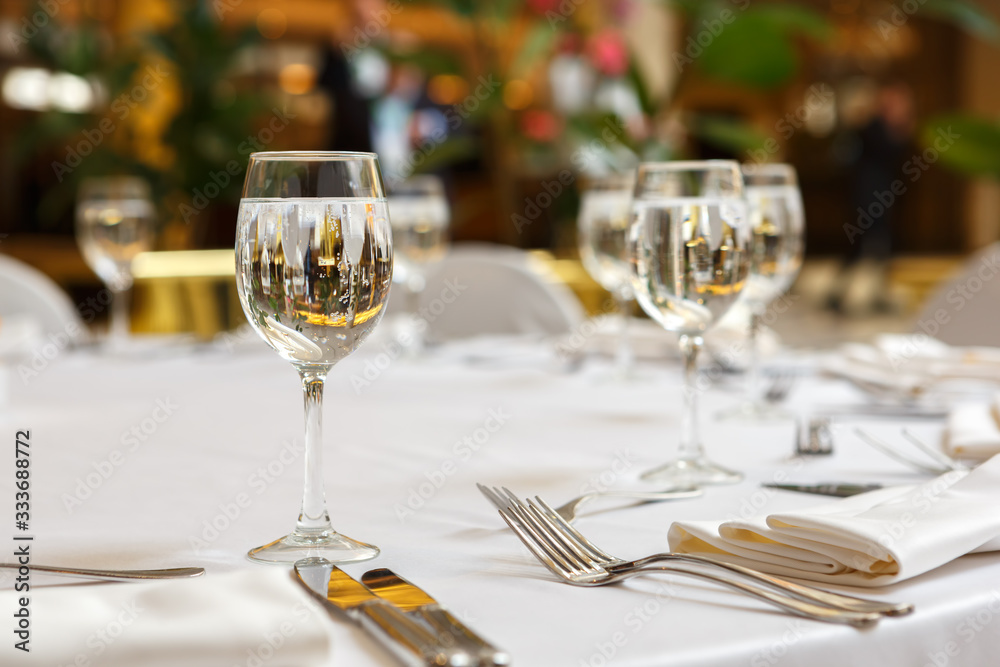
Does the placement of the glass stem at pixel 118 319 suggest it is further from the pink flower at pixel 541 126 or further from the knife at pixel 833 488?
the pink flower at pixel 541 126

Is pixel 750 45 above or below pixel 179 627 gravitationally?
above

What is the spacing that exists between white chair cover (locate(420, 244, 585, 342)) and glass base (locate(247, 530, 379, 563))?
1.56 m

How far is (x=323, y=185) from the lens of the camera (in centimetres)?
62

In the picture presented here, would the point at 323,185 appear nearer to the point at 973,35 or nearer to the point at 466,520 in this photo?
the point at 466,520

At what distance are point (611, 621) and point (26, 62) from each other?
8.55 metres

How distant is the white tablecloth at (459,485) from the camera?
50 cm

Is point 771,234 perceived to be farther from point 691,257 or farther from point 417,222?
point 417,222

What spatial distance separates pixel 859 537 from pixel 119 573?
0.38 metres

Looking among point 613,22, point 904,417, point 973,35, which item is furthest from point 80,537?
point 973,35

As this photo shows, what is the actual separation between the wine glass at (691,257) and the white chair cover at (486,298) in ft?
4.42

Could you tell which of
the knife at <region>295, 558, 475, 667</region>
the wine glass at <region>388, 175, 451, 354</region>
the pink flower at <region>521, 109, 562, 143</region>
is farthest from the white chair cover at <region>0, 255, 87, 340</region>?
the pink flower at <region>521, 109, 562, 143</region>

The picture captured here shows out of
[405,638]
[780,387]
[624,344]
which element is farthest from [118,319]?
[405,638]

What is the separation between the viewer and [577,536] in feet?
2.07

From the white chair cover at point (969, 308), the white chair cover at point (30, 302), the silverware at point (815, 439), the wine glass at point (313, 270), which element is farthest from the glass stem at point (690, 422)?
the white chair cover at point (30, 302)
